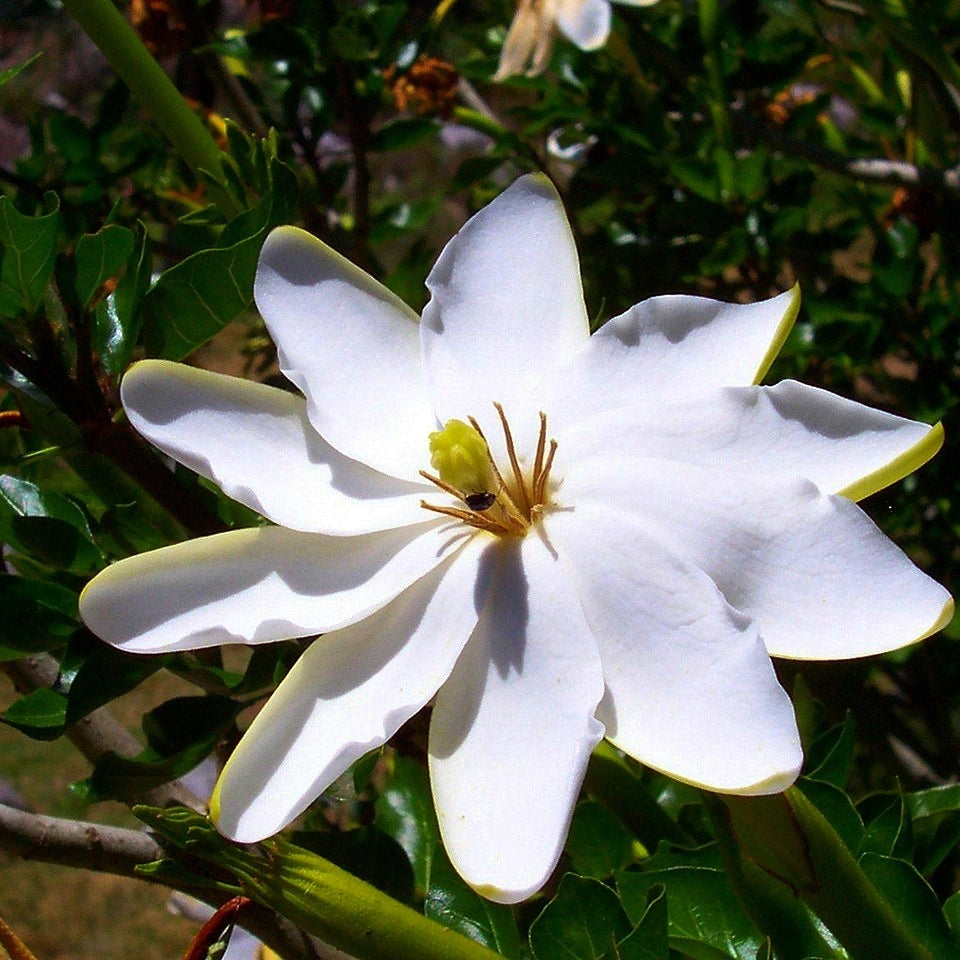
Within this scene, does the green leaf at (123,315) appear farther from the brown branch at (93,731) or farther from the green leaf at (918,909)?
the green leaf at (918,909)

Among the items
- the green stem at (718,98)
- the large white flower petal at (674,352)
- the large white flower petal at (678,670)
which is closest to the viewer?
the large white flower petal at (678,670)

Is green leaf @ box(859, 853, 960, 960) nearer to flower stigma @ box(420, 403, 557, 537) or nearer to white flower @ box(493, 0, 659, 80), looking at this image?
flower stigma @ box(420, 403, 557, 537)

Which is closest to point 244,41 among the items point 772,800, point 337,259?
point 337,259

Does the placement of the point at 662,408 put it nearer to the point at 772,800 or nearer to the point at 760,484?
the point at 760,484

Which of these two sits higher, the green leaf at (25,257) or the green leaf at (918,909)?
the green leaf at (25,257)

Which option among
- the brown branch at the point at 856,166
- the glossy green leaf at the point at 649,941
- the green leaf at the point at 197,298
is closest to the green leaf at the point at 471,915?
the glossy green leaf at the point at 649,941

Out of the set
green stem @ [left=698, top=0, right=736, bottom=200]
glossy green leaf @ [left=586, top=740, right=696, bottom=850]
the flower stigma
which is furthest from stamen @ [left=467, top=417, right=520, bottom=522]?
green stem @ [left=698, top=0, right=736, bottom=200]
